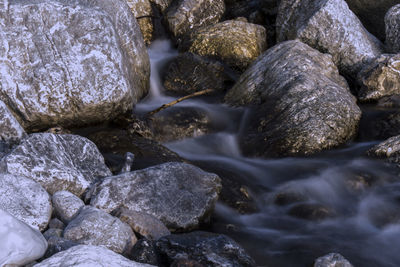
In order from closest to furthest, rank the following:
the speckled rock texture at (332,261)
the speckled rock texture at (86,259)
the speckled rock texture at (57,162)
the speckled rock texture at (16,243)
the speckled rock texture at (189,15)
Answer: the speckled rock texture at (86,259) < the speckled rock texture at (16,243) < the speckled rock texture at (332,261) < the speckled rock texture at (57,162) < the speckled rock texture at (189,15)

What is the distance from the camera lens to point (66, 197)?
4297 mm

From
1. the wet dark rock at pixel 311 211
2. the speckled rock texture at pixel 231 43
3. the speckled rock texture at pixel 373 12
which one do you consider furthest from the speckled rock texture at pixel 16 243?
the speckled rock texture at pixel 373 12

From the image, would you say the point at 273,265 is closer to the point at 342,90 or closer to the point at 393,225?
the point at 393,225

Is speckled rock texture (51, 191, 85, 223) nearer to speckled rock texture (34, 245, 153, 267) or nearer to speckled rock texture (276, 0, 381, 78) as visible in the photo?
speckled rock texture (34, 245, 153, 267)

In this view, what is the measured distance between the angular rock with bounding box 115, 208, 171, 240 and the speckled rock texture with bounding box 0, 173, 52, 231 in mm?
614

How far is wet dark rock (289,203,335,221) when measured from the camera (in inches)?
200

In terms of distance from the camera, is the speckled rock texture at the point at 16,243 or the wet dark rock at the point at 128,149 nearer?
the speckled rock texture at the point at 16,243

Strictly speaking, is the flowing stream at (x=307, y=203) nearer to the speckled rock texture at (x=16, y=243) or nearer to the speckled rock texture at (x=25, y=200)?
the speckled rock texture at (x=25, y=200)

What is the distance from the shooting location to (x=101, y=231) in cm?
383

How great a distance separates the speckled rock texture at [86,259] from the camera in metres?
2.92

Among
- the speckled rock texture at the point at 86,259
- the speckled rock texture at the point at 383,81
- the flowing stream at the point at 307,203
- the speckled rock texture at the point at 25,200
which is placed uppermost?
the speckled rock texture at the point at 86,259

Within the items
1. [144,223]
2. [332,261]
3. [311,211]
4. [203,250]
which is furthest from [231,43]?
[203,250]

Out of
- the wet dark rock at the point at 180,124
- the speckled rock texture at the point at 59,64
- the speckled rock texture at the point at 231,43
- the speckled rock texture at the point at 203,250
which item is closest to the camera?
the speckled rock texture at the point at 203,250

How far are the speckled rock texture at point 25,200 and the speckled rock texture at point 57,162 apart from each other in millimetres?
225
